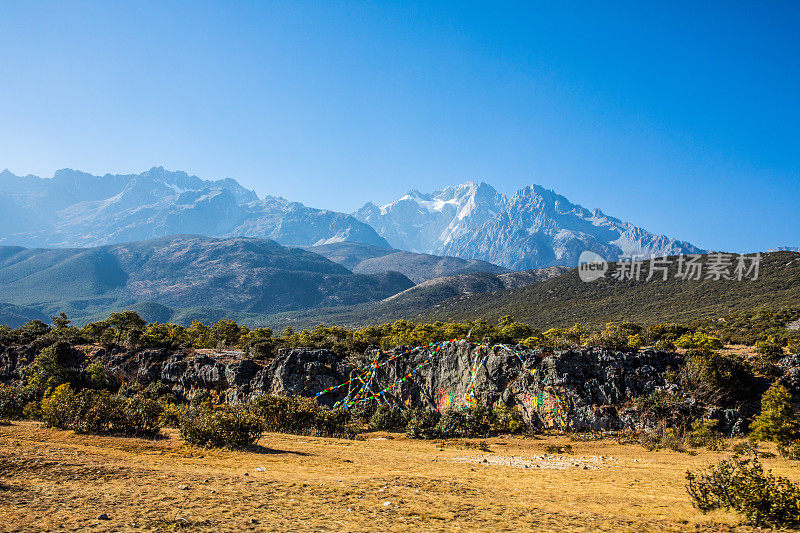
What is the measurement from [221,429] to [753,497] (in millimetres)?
17365

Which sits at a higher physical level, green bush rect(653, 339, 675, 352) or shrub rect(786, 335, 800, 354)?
shrub rect(786, 335, 800, 354)

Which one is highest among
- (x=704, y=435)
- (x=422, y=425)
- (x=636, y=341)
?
(x=636, y=341)

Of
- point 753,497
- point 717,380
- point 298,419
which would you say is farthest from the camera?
point 298,419

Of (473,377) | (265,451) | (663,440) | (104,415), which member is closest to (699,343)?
(663,440)

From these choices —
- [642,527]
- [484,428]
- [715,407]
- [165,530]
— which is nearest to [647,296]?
[715,407]

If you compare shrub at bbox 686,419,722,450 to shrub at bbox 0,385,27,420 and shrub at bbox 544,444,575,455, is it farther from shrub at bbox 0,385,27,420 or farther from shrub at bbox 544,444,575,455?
shrub at bbox 0,385,27,420

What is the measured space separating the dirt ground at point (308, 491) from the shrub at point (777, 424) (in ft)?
14.8

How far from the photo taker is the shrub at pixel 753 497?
800cm

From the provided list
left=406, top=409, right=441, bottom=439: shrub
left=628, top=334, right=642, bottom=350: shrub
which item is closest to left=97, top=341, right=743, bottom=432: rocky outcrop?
left=406, top=409, right=441, bottom=439: shrub

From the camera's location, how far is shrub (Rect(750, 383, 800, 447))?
20.3 meters

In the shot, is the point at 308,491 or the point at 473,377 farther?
the point at 473,377

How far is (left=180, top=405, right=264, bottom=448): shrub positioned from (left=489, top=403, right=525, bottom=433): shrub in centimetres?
1739

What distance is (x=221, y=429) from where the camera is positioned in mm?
17031

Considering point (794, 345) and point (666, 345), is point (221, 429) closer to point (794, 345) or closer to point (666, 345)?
point (666, 345)
